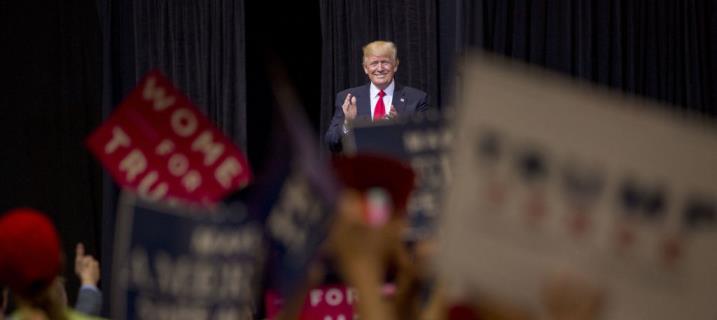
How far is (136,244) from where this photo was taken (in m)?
2.40

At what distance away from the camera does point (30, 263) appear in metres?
2.09

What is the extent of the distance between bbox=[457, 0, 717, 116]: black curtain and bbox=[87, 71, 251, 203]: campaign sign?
4472 mm

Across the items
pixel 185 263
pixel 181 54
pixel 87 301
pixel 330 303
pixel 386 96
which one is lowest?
pixel 330 303

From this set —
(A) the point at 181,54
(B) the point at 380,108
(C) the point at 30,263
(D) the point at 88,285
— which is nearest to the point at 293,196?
(C) the point at 30,263

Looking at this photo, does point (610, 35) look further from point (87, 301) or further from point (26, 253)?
point (26, 253)

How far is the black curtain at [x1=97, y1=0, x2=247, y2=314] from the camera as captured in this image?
748 centimetres

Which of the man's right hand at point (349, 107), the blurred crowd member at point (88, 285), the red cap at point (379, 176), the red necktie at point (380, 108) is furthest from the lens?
the red necktie at point (380, 108)

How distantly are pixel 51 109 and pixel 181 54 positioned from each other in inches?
30.0

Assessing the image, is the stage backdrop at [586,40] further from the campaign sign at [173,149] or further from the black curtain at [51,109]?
the campaign sign at [173,149]

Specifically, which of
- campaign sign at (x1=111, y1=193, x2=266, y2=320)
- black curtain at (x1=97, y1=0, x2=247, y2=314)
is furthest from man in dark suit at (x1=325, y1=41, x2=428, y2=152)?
campaign sign at (x1=111, y1=193, x2=266, y2=320)

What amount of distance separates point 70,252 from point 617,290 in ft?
20.3

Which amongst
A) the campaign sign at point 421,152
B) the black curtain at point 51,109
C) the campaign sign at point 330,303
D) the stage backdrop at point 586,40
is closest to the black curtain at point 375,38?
the stage backdrop at point 586,40

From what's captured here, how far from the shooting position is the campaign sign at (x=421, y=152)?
2.99 metres

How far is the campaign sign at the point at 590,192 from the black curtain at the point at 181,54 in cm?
603
